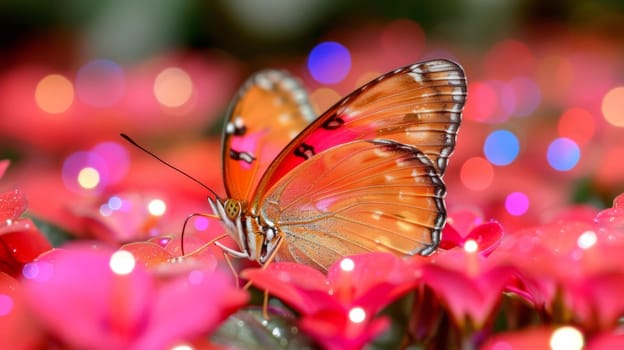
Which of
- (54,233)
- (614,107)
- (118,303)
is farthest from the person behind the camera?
(614,107)

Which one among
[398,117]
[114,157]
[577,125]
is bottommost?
[114,157]

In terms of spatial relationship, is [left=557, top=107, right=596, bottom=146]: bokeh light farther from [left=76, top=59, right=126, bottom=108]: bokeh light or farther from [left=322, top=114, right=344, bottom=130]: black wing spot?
[left=76, top=59, right=126, bottom=108]: bokeh light

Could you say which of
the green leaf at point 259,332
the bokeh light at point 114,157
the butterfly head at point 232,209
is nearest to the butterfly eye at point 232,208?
the butterfly head at point 232,209

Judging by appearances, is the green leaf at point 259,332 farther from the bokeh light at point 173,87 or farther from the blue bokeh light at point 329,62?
the blue bokeh light at point 329,62

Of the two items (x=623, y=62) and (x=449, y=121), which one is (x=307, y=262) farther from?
(x=623, y=62)

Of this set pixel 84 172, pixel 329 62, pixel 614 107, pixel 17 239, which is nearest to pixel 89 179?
pixel 84 172

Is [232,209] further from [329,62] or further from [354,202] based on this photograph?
A: [329,62]
